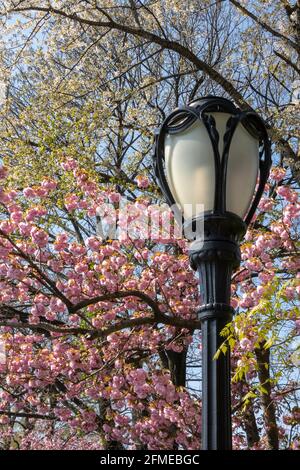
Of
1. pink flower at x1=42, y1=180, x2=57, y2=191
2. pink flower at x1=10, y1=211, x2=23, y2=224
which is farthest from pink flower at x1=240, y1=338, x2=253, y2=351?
pink flower at x1=42, y1=180, x2=57, y2=191

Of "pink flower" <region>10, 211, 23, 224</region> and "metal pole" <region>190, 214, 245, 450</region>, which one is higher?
"pink flower" <region>10, 211, 23, 224</region>

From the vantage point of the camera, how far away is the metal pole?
86.0 inches

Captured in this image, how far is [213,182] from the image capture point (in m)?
2.45

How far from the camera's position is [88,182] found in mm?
7633

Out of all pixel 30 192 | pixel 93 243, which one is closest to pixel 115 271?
pixel 93 243

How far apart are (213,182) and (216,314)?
527 millimetres

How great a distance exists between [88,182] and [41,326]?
2.63 meters

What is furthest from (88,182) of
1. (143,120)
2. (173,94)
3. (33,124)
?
(173,94)

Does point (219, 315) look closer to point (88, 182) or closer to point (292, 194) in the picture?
point (292, 194)

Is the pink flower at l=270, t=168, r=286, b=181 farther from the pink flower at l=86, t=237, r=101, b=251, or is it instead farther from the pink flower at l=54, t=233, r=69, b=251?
the pink flower at l=54, t=233, r=69, b=251

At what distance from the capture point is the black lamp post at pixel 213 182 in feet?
7.87

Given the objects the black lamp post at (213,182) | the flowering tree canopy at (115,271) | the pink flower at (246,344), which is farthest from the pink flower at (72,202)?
the black lamp post at (213,182)

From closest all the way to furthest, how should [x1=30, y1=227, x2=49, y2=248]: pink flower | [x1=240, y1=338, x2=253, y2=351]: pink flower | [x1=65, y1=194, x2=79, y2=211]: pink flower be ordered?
[x1=240, y1=338, x2=253, y2=351]: pink flower < [x1=30, y1=227, x2=49, y2=248]: pink flower < [x1=65, y1=194, x2=79, y2=211]: pink flower
